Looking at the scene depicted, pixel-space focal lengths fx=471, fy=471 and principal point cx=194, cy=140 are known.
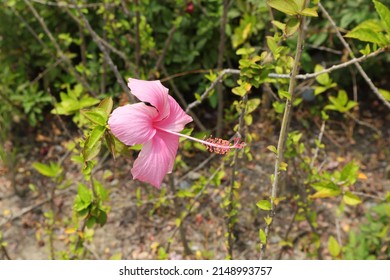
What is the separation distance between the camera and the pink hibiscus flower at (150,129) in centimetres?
85

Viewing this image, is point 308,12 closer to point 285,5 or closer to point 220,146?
point 285,5

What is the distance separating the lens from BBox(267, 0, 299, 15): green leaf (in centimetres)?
90

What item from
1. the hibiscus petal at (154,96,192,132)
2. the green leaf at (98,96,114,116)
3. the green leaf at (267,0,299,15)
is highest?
the green leaf at (267,0,299,15)

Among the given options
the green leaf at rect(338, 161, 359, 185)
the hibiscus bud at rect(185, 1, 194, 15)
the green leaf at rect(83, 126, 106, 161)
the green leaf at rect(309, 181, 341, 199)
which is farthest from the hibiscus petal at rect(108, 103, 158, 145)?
the hibiscus bud at rect(185, 1, 194, 15)

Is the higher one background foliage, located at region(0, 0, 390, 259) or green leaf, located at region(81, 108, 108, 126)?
green leaf, located at region(81, 108, 108, 126)

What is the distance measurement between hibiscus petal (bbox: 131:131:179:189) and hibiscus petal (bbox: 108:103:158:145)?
2 cm

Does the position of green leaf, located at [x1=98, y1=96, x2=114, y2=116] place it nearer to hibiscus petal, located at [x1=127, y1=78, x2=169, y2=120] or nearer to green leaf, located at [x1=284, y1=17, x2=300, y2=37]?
hibiscus petal, located at [x1=127, y1=78, x2=169, y2=120]

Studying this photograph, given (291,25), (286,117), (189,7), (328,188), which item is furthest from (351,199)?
(189,7)

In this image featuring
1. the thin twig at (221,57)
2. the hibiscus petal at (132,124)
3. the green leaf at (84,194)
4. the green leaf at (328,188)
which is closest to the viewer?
the hibiscus petal at (132,124)

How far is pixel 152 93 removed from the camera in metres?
0.89

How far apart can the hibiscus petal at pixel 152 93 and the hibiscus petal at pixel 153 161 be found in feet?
0.18

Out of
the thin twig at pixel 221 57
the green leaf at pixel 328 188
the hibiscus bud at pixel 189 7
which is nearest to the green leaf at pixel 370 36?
the green leaf at pixel 328 188

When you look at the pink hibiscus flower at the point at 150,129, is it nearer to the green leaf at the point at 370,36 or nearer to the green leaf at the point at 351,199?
the green leaf at the point at 370,36

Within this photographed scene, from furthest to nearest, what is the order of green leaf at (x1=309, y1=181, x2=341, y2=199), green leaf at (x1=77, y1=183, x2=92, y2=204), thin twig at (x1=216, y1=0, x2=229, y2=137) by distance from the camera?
thin twig at (x1=216, y1=0, x2=229, y2=137) → green leaf at (x1=309, y1=181, x2=341, y2=199) → green leaf at (x1=77, y1=183, x2=92, y2=204)
